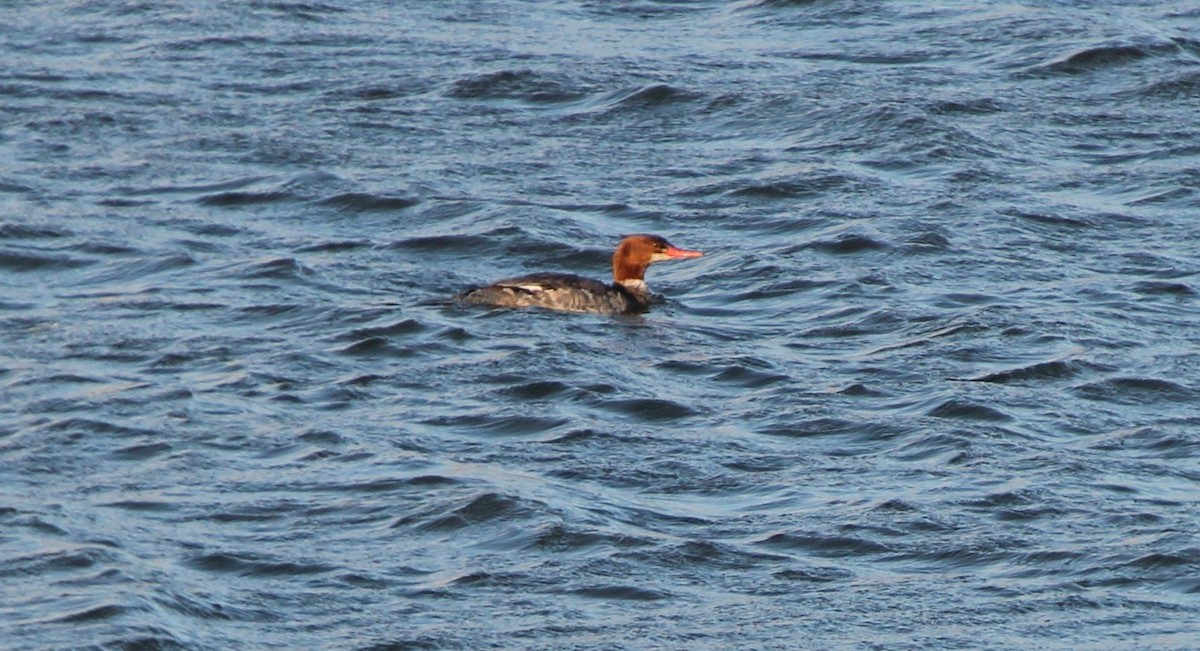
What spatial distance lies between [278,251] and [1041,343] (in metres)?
5.04

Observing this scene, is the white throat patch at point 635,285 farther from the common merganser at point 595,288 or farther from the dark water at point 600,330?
the dark water at point 600,330

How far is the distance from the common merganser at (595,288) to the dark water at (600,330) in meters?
0.18

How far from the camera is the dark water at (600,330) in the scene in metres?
10.0

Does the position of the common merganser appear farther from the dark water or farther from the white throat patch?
the dark water

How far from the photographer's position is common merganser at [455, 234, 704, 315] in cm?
1455

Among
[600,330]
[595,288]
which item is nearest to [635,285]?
[595,288]

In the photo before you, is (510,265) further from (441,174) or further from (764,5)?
(764,5)

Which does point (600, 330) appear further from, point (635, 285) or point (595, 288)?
point (635, 285)

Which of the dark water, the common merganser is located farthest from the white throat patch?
the dark water

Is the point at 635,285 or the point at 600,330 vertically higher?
the point at 635,285

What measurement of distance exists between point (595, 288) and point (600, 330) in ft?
1.26

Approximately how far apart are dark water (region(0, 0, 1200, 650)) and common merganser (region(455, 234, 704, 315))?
0.18 meters

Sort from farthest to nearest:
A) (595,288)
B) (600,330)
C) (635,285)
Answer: (635,285)
(595,288)
(600,330)

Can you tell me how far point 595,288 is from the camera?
1505 centimetres
